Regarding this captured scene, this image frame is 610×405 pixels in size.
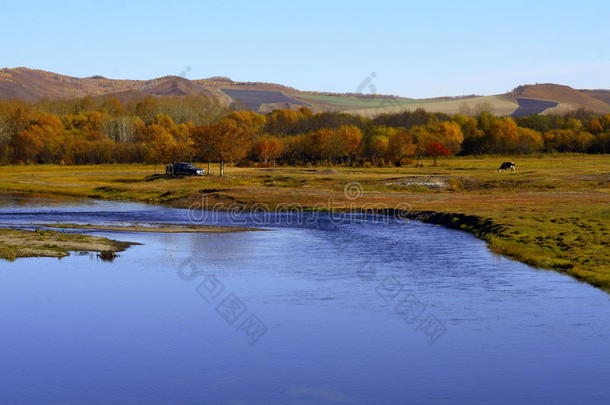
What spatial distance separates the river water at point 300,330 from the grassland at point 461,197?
3.74 m

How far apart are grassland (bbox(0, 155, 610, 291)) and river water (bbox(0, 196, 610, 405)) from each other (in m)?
3.74

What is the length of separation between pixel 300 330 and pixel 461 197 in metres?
51.4

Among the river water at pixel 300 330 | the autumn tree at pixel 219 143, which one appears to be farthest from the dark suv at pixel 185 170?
the river water at pixel 300 330

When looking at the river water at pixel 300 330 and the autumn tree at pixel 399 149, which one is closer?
the river water at pixel 300 330

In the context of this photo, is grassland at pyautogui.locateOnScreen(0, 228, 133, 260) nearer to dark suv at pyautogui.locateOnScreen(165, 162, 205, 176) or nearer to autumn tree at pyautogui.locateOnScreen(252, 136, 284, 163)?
dark suv at pyautogui.locateOnScreen(165, 162, 205, 176)

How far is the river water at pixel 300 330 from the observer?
715 inches

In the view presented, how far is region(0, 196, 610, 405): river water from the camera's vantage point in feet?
59.6

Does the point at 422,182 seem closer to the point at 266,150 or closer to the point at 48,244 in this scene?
the point at 48,244

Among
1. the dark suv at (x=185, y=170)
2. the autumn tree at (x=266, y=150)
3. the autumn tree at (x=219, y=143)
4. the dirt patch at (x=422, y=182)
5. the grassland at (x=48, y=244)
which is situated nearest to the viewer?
the grassland at (x=48, y=244)

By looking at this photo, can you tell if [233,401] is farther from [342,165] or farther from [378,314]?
[342,165]

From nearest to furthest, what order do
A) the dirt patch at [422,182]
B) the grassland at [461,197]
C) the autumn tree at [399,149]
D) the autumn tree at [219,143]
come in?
the grassland at [461,197] < the dirt patch at [422,182] < the autumn tree at [219,143] < the autumn tree at [399,149]

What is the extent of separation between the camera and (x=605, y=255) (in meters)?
35.1

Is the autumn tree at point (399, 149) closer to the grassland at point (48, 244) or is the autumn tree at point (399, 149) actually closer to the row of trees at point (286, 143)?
the row of trees at point (286, 143)

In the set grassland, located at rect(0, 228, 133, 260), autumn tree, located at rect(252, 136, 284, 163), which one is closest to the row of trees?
autumn tree, located at rect(252, 136, 284, 163)
